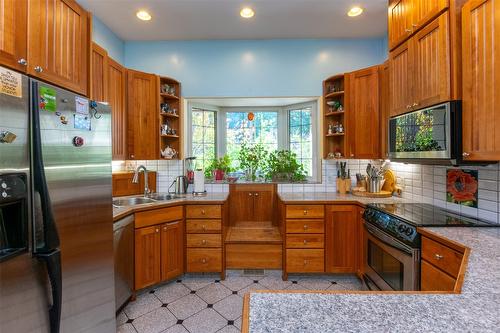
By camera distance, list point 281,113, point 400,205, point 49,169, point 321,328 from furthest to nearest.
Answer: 1. point 281,113
2. point 400,205
3. point 49,169
4. point 321,328

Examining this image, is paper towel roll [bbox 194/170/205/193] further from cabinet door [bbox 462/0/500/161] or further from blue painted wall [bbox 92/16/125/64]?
cabinet door [bbox 462/0/500/161]

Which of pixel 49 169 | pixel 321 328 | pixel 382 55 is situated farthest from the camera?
pixel 382 55

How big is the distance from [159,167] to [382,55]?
3.30m

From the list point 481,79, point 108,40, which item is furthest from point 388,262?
point 108,40

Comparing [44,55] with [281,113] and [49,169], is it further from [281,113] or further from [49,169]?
[281,113]

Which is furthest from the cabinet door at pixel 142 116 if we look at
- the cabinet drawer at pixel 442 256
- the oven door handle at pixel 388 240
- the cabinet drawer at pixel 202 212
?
the cabinet drawer at pixel 442 256

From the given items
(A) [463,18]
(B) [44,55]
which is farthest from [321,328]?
(A) [463,18]

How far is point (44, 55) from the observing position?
4.36ft

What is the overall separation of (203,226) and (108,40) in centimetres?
245

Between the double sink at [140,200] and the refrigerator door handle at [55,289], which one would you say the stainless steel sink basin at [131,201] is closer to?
the double sink at [140,200]

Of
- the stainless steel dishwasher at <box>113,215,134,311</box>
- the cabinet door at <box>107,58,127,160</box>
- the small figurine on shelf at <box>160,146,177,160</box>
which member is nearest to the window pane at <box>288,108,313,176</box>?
the small figurine on shelf at <box>160,146,177,160</box>

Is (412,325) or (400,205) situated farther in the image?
(400,205)

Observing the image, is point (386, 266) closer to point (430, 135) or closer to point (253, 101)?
point (430, 135)

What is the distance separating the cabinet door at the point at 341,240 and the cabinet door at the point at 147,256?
177 centimetres
